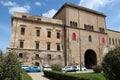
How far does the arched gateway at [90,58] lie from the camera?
45.6m

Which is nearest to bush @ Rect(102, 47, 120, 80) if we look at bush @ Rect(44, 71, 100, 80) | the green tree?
bush @ Rect(44, 71, 100, 80)

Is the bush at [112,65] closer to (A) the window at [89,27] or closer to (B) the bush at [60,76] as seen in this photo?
(B) the bush at [60,76]

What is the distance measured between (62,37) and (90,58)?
12.2 meters

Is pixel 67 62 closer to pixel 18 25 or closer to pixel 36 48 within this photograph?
pixel 36 48

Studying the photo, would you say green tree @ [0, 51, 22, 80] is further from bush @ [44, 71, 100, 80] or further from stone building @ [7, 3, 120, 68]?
stone building @ [7, 3, 120, 68]

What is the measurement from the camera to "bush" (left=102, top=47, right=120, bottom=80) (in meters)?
11.2

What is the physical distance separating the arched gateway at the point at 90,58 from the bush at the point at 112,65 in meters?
33.8

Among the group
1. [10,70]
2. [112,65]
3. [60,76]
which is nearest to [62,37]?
[60,76]

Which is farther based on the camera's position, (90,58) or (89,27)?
(90,58)

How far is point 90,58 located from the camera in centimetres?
4691

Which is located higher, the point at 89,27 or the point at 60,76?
the point at 89,27

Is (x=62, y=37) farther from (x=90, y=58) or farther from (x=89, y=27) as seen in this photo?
(x=90, y=58)

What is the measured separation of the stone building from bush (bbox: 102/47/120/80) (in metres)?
25.5

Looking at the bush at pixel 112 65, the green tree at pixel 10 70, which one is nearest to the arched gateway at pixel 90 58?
the bush at pixel 112 65
